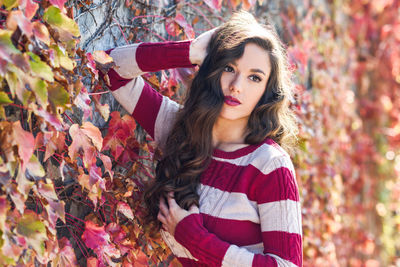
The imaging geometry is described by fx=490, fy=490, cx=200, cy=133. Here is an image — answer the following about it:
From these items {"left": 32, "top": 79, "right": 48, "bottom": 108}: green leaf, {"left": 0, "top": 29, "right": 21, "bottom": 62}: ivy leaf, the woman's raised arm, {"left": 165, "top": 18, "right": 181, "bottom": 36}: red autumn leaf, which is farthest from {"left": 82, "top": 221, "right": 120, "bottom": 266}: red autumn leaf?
{"left": 165, "top": 18, "right": 181, "bottom": 36}: red autumn leaf

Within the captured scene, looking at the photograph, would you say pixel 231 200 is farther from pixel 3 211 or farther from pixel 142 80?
pixel 3 211

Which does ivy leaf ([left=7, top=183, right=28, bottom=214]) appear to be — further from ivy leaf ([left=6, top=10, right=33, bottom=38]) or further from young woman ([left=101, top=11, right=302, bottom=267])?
young woman ([left=101, top=11, right=302, bottom=267])

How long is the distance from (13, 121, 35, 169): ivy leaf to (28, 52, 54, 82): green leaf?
0.10 meters

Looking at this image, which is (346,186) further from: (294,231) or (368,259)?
(294,231)

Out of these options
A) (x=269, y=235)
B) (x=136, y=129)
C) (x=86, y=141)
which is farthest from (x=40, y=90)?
(x=136, y=129)

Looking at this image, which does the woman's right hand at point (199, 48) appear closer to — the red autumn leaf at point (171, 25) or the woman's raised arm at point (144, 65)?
the woman's raised arm at point (144, 65)

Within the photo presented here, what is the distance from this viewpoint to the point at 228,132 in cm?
162

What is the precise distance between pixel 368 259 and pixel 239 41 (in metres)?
3.34

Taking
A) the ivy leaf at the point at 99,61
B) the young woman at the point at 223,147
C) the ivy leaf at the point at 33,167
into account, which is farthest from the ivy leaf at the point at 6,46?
the young woman at the point at 223,147

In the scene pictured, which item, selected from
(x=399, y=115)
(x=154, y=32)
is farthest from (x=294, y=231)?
(x=399, y=115)

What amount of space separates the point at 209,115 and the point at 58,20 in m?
0.62

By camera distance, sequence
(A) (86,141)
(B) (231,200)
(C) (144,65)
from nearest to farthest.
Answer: (A) (86,141) < (B) (231,200) < (C) (144,65)

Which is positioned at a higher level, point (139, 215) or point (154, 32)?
point (154, 32)

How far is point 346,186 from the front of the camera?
3852 millimetres
